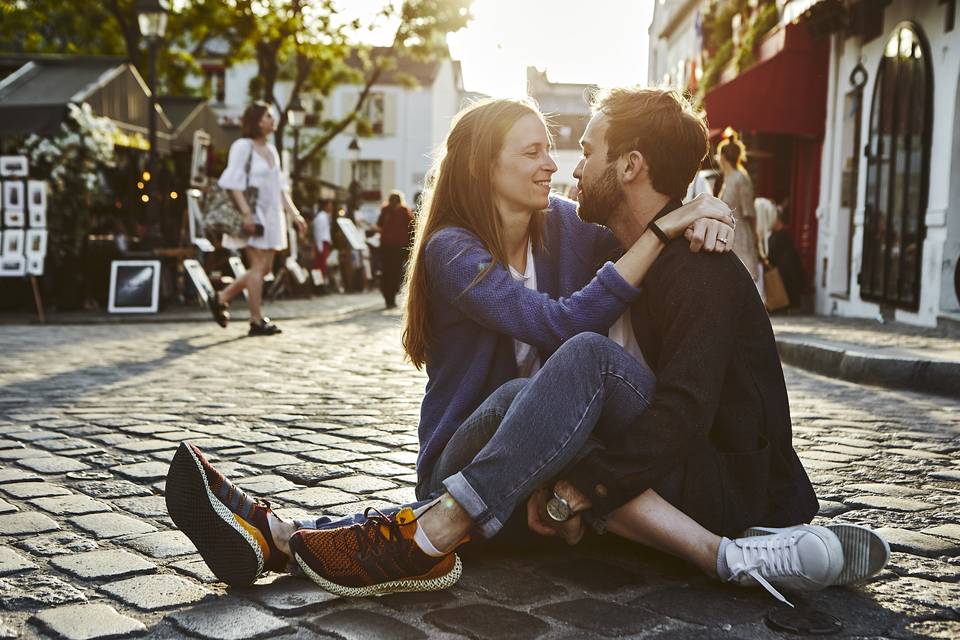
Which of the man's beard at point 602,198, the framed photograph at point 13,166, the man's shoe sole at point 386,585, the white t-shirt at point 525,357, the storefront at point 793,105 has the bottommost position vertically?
the man's shoe sole at point 386,585

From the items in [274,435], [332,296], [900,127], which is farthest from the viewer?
[332,296]

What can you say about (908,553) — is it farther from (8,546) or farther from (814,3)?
(814,3)

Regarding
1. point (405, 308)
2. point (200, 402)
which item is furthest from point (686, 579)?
point (200, 402)

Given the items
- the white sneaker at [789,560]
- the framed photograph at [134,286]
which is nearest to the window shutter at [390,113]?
the framed photograph at [134,286]

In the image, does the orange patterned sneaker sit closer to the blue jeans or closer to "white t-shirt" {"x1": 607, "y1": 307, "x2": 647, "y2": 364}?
the blue jeans

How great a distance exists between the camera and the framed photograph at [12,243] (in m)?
12.7

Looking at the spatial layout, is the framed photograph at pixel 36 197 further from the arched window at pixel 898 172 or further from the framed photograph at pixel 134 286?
the arched window at pixel 898 172

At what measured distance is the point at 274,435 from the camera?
543 centimetres

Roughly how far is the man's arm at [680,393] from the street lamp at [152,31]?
13.2 m

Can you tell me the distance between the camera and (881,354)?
828 cm

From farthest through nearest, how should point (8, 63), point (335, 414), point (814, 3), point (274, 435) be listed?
point (8, 63)
point (814, 3)
point (335, 414)
point (274, 435)

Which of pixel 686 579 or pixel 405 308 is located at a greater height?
pixel 405 308

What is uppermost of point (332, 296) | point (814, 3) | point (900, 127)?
point (814, 3)

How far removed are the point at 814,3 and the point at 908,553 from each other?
13.3 meters
